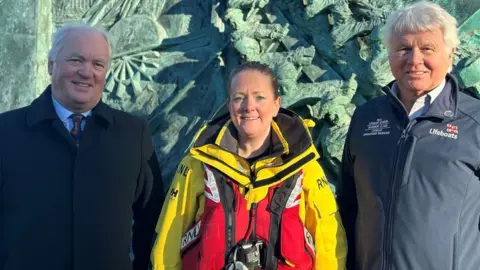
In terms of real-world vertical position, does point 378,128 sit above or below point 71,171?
above

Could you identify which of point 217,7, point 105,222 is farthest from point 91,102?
point 217,7

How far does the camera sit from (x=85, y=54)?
329 centimetres

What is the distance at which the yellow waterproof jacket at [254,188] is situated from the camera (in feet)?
10.1

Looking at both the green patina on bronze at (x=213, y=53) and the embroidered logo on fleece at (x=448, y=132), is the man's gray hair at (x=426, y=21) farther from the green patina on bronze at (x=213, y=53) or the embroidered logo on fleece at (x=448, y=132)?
the green patina on bronze at (x=213, y=53)

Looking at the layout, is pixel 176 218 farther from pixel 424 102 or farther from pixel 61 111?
pixel 424 102

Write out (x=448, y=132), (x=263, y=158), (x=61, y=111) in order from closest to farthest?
(x=448, y=132) → (x=263, y=158) → (x=61, y=111)

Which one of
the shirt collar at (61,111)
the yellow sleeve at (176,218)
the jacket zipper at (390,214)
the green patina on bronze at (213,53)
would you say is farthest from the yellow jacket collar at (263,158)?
the green patina on bronze at (213,53)

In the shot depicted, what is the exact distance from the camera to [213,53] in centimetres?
539

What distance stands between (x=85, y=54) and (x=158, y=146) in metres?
2.26

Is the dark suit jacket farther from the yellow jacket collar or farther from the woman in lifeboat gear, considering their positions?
the yellow jacket collar

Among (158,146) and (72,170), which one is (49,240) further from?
(158,146)

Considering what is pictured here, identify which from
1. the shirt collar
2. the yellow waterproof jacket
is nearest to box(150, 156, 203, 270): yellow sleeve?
the yellow waterproof jacket

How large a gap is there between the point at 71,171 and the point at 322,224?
113 cm

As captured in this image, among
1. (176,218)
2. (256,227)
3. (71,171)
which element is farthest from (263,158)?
(71,171)
